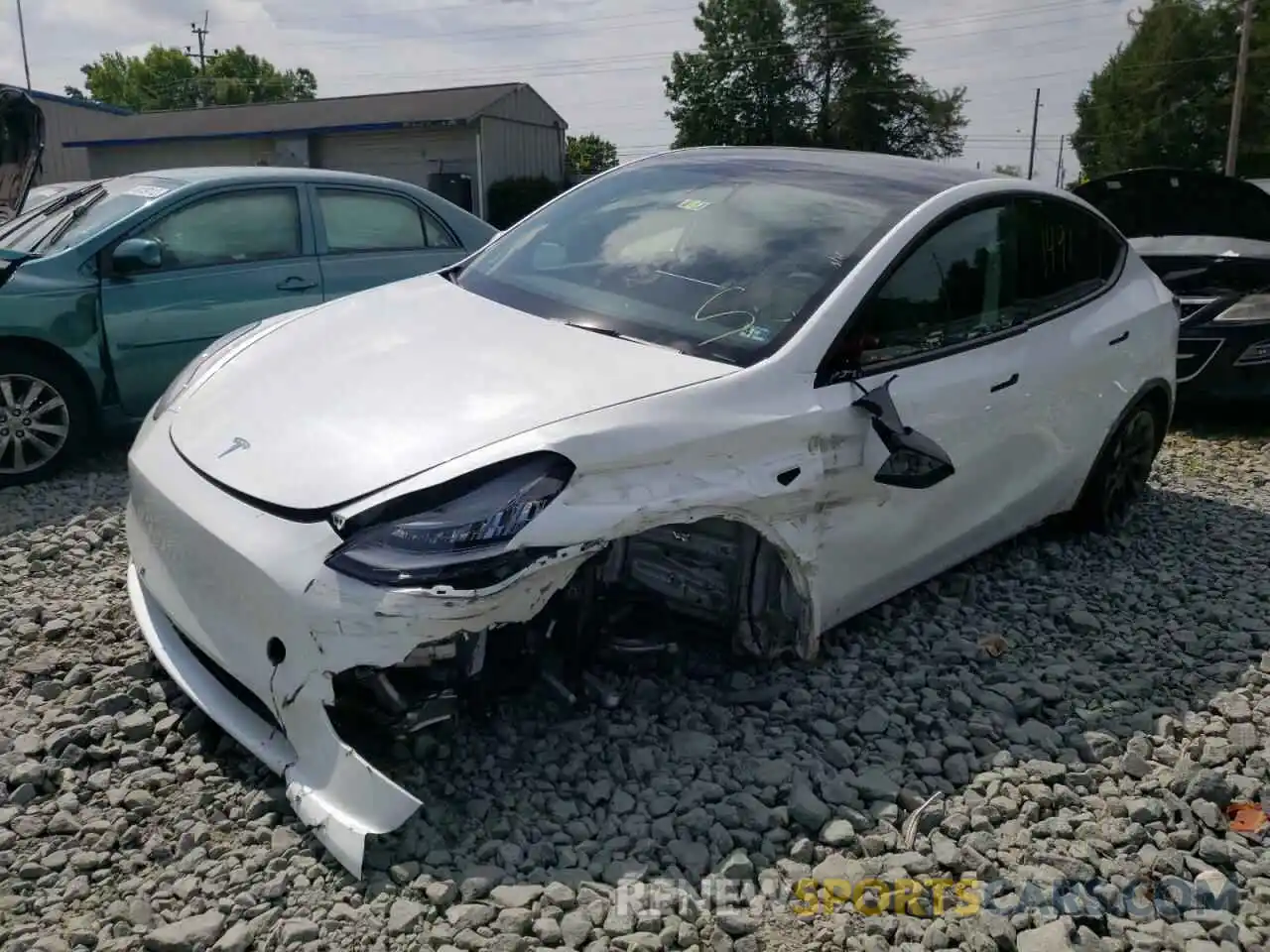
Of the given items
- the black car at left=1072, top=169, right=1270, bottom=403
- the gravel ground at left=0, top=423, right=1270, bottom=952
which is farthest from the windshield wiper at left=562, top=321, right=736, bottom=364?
the black car at left=1072, top=169, right=1270, bottom=403

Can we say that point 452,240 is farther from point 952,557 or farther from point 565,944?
point 565,944

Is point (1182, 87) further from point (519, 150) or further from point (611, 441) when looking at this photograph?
point (611, 441)

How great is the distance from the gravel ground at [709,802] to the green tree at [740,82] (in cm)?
5379

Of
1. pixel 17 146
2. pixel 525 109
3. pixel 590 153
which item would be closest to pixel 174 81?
pixel 590 153

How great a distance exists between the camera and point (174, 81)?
87375mm

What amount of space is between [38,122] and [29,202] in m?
0.55

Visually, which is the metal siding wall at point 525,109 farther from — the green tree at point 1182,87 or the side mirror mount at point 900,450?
the green tree at point 1182,87

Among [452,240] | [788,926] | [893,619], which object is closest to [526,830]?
[788,926]

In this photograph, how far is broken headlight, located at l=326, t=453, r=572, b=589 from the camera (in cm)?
254

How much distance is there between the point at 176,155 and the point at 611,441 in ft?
119

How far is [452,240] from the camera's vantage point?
6984 millimetres

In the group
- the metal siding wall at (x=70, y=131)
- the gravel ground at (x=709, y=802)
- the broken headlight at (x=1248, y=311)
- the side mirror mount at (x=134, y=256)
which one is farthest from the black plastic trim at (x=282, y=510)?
the metal siding wall at (x=70, y=131)

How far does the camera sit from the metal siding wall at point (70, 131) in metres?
34.3

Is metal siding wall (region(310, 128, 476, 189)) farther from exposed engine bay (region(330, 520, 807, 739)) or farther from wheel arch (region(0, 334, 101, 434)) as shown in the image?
exposed engine bay (region(330, 520, 807, 739))
